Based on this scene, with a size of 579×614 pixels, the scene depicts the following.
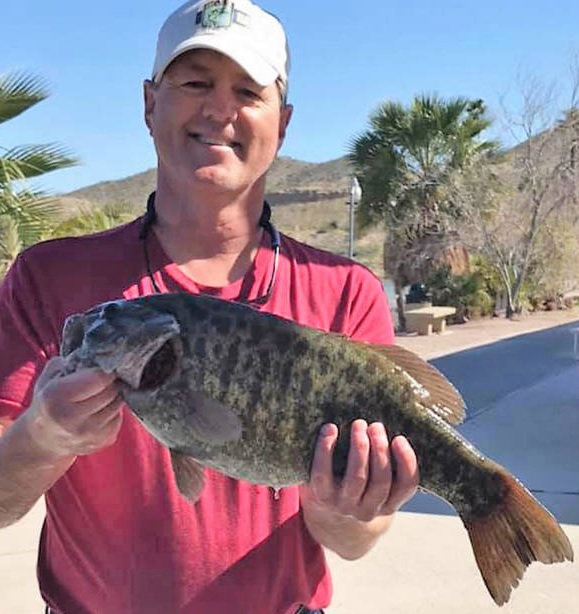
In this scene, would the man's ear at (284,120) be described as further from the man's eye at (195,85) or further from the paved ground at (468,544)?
the paved ground at (468,544)

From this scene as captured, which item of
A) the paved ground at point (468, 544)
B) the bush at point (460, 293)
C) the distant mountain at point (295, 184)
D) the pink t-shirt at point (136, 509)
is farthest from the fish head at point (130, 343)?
the distant mountain at point (295, 184)

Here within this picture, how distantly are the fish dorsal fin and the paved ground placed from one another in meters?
2.85

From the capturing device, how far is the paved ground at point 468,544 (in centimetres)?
454

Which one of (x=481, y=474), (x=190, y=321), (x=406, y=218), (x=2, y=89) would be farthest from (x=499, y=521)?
(x=406, y=218)

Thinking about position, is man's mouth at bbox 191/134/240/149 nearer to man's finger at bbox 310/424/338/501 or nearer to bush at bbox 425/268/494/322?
man's finger at bbox 310/424/338/501

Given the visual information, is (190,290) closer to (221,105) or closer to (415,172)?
(221,105)

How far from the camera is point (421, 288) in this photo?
24.5 meters

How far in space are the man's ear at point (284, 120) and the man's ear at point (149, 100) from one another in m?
0.30

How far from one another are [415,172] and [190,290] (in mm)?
21663

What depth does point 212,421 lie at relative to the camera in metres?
1.68

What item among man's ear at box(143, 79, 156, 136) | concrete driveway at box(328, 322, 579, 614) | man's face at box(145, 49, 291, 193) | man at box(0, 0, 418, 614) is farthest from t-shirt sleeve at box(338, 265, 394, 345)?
concrete driveway at box(328, 322, 579, 614)

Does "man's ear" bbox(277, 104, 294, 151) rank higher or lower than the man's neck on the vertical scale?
higher

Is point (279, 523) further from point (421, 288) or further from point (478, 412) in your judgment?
point (421, 288)

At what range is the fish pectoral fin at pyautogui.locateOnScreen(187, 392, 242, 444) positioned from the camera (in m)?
1.67
